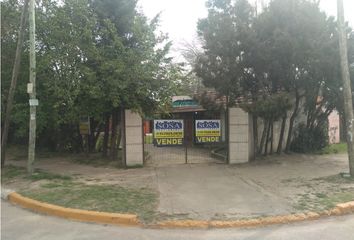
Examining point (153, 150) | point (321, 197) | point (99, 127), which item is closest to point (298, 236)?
point (321, 197)

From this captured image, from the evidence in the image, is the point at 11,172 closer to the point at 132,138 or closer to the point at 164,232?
the point at 132,138

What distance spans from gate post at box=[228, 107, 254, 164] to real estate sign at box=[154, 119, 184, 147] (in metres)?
1.75

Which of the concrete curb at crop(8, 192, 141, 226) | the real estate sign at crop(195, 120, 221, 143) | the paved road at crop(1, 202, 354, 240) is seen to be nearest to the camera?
the paved road at crop(1, 202, 354, 240)

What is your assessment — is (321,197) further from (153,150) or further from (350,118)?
(153,150)

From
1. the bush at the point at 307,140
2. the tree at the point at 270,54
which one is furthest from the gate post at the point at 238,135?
the bush at the point at 307,140

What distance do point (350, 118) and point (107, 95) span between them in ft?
24.3

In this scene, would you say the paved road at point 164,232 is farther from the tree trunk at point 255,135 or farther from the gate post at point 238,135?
the tree trunk at point 255,135

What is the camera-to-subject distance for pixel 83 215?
802 cm

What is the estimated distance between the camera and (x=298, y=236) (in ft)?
22.2

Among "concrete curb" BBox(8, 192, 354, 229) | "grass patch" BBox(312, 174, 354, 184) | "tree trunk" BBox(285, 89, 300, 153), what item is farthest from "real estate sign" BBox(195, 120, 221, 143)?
"concrete curb" BBox(8, 192, 354, 229)

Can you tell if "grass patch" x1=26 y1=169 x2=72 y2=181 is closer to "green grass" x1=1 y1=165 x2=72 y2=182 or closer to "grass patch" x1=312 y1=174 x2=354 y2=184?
"green grass" x1=1 y1=165 x2=72 y2=182

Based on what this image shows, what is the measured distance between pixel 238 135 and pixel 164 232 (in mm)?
8467

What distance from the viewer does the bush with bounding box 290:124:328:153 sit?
60.0ft

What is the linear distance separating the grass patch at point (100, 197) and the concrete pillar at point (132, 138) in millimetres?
3666
